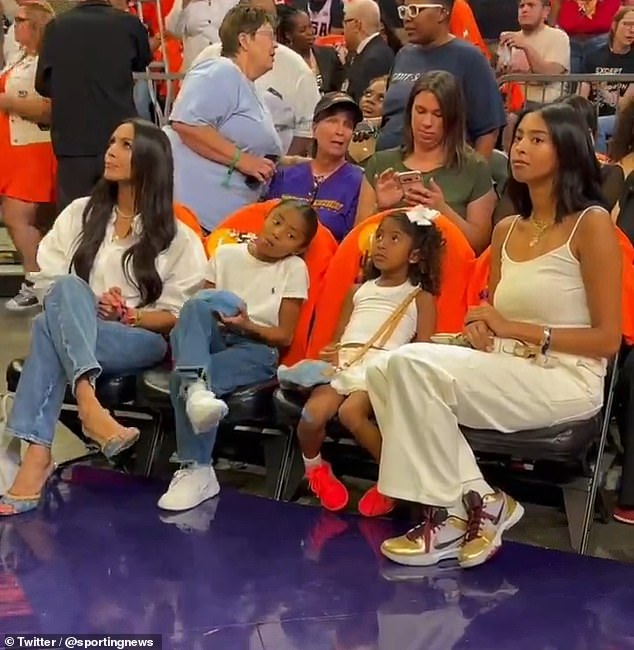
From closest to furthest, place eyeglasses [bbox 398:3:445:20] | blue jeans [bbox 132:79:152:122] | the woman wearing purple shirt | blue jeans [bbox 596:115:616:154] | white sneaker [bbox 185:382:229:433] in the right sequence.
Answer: white sneaker [bbox 185:382:229:433]
the woman wearing purple shirt
eyeglasses [bbox 398:3:445:20]
blue jeans [bbox 596:115:616:154]
blue jeans [bbox 132:79:152:122]

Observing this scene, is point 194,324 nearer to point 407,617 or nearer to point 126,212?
point 126,212

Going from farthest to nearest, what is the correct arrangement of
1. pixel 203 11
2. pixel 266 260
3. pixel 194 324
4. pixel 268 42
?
1. pixel 203 11
2. pixel 268 42
3. pixel 266 260
4. pixel 194 324

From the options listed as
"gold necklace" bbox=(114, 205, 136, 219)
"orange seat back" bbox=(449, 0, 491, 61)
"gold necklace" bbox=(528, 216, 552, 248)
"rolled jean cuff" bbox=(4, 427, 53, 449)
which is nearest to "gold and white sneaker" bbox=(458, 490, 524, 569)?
"gold necklace" bbox=(528, 216, 552, 248)

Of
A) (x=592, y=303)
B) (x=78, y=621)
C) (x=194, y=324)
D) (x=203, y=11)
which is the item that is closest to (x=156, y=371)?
(x=194, y=324)

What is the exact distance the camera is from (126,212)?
3.88 m

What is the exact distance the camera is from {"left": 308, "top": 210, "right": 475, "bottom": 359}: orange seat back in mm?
3514

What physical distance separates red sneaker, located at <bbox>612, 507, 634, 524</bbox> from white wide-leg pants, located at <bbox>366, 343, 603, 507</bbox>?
0.43m

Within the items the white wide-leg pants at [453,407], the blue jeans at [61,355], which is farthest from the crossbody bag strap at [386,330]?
the blue jeans at [61,355]

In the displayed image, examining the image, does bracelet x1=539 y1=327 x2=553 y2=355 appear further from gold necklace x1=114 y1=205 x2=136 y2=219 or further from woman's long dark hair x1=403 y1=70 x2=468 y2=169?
gold necklace x1=114 y1=205 x2=136 y2=219

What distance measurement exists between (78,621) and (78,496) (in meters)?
0.89

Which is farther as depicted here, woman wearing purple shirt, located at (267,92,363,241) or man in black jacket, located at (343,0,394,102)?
man in black jacket, located at (343,0,394,102)

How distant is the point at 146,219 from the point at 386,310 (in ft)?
2.98

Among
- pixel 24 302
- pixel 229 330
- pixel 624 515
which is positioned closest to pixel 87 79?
pixel 24 302

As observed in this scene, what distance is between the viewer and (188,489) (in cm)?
348
